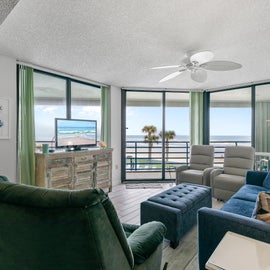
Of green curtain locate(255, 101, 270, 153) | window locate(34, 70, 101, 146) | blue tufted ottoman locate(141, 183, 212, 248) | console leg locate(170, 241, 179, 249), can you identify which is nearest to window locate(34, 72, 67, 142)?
window locate(34, 70, 101, 146)

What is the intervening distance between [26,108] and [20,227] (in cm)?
291

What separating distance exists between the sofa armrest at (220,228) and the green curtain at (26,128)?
2774 millimetres

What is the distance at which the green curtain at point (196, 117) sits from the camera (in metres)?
5.20

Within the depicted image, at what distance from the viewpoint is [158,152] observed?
5.59 m

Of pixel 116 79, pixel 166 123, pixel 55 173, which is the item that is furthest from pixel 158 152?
pixel 55 173

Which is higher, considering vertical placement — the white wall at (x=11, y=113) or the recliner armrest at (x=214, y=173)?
the white wall at (x=11, y=113)

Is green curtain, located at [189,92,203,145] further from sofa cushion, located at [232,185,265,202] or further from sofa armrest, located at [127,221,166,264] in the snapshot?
sofa armrest, located at [127,221,166,264]

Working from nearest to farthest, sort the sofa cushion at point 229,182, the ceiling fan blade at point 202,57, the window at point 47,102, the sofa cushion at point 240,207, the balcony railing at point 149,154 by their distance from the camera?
1. the sofa cushion at point 240,207
2. the ceiling fan blade at point 202,57
3. the sofa cushion at point 229,182
4. the window at point 47,102
5. the balcony railing at point 149,154

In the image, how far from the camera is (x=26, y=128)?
10.7ft

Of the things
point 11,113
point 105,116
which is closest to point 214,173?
point 105,116

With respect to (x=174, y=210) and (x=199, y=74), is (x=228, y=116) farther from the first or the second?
(x=174, y=210)

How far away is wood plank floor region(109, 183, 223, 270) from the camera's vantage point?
1.91m

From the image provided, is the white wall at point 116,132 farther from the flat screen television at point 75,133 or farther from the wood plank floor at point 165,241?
the flat screen television at point 75,133

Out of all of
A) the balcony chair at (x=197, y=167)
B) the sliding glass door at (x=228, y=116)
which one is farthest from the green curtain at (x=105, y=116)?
the sliding glass door at (x=228, y=116)
